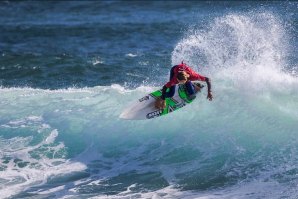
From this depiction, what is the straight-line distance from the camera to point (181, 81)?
49.1ft

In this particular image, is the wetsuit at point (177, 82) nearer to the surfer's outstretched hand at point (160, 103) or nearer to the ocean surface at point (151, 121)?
the surfer's outstretched hand at point (160, 103)

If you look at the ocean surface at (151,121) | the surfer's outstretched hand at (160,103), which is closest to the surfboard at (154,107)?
the surfer's outstretched hand at (160,103)

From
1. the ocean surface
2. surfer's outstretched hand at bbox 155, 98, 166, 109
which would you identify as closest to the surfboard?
surfer's outstretched hand at bbox 155, 98, 166, 109

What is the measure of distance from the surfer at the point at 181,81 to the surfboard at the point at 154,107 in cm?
14

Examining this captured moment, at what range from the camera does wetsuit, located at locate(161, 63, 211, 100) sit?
1473cm

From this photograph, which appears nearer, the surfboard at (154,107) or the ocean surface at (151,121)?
the ocean surface at (151,121)

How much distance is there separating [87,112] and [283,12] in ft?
51.4

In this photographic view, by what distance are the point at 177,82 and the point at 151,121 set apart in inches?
114

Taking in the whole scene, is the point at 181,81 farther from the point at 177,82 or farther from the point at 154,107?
the point at 154,107

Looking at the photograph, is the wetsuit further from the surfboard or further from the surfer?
the surfboard

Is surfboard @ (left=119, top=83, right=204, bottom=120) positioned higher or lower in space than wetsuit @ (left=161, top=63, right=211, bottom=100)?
lower

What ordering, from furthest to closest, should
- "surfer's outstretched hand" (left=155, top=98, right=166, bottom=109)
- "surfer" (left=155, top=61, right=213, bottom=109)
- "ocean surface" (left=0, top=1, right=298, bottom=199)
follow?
1. "surfer's outstretched hand" (left=155, top=98, right=166, bottom=109)
2. "surfer" (left=155, top=61, right=213, bottom=109)
3. "ocean surface" (left=0, top=1, right=298, bottom=199)

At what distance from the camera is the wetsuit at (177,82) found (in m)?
14.7

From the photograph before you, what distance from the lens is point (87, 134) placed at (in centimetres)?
1722
